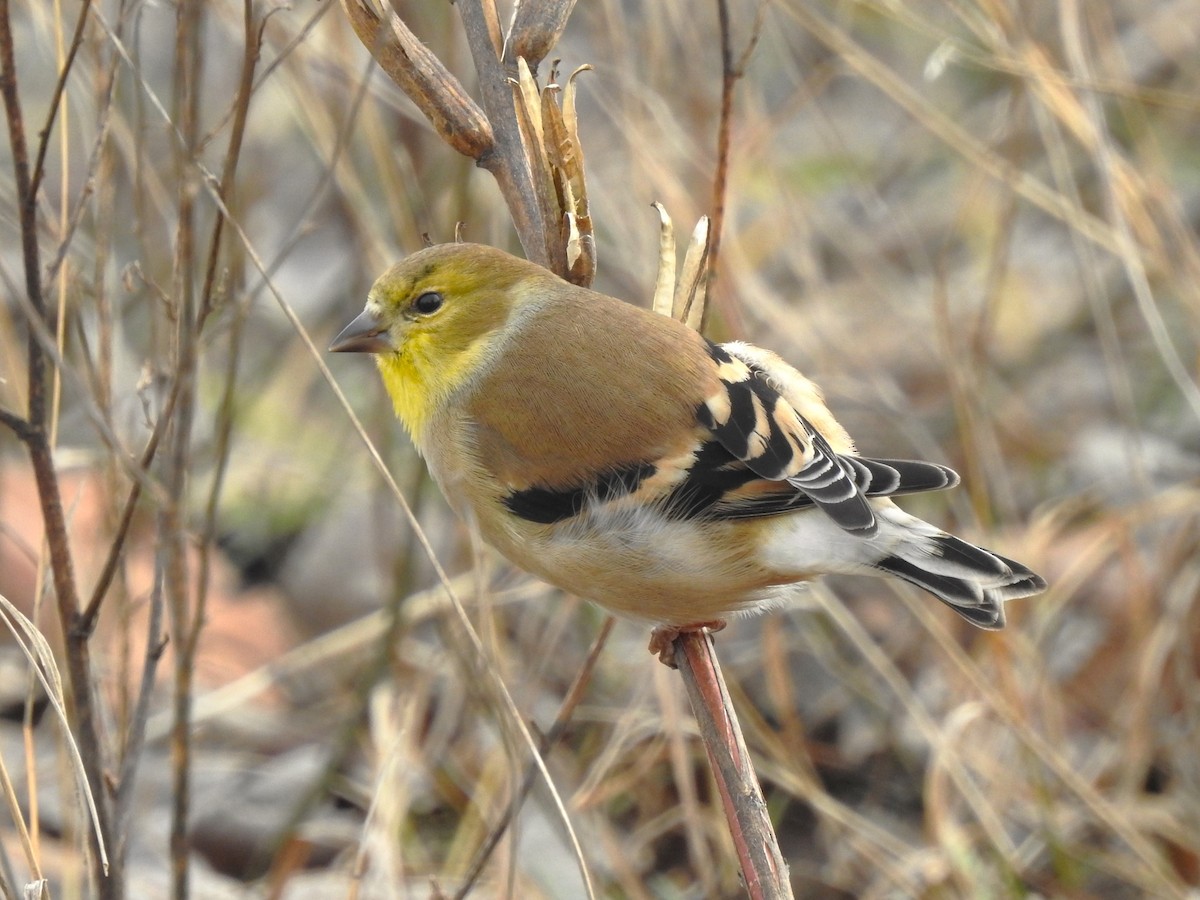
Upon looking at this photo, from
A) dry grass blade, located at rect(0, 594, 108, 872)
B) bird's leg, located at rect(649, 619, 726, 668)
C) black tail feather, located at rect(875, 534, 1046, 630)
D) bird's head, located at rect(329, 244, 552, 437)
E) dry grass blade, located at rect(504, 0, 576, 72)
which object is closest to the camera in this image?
dry grass blade, located at rect(0, 594, 108, 872)

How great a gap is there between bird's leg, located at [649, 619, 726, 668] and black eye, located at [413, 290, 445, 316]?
79 cm

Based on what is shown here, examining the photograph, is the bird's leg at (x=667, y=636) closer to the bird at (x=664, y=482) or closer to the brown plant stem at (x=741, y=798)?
the bird at (x=664, y=482)

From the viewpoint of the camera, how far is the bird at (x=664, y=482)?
2391 mm

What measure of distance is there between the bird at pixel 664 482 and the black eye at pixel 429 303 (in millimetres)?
194

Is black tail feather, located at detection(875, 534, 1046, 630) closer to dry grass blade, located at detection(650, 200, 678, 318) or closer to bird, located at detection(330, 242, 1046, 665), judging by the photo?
bird, located at detection(330, 242, 1046, 665)

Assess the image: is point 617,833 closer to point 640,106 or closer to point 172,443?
point 640,106

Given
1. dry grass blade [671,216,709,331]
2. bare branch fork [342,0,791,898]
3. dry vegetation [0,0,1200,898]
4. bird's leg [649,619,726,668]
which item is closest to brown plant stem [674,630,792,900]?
bare branch fork [342,0,791,898]

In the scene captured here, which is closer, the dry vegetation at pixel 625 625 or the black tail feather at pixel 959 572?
the black tail feather at pixel 959 572

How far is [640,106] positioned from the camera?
3.77 m

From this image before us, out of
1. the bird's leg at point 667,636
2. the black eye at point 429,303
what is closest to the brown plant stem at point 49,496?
the black eye at point 429,303

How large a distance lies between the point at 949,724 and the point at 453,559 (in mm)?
1560

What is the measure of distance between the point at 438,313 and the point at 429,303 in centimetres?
3

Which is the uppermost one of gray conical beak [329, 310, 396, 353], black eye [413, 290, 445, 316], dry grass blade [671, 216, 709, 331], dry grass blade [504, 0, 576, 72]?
dry grass blade [504, 0, 576, 72]

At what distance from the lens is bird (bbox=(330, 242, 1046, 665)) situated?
2391 millimetres
